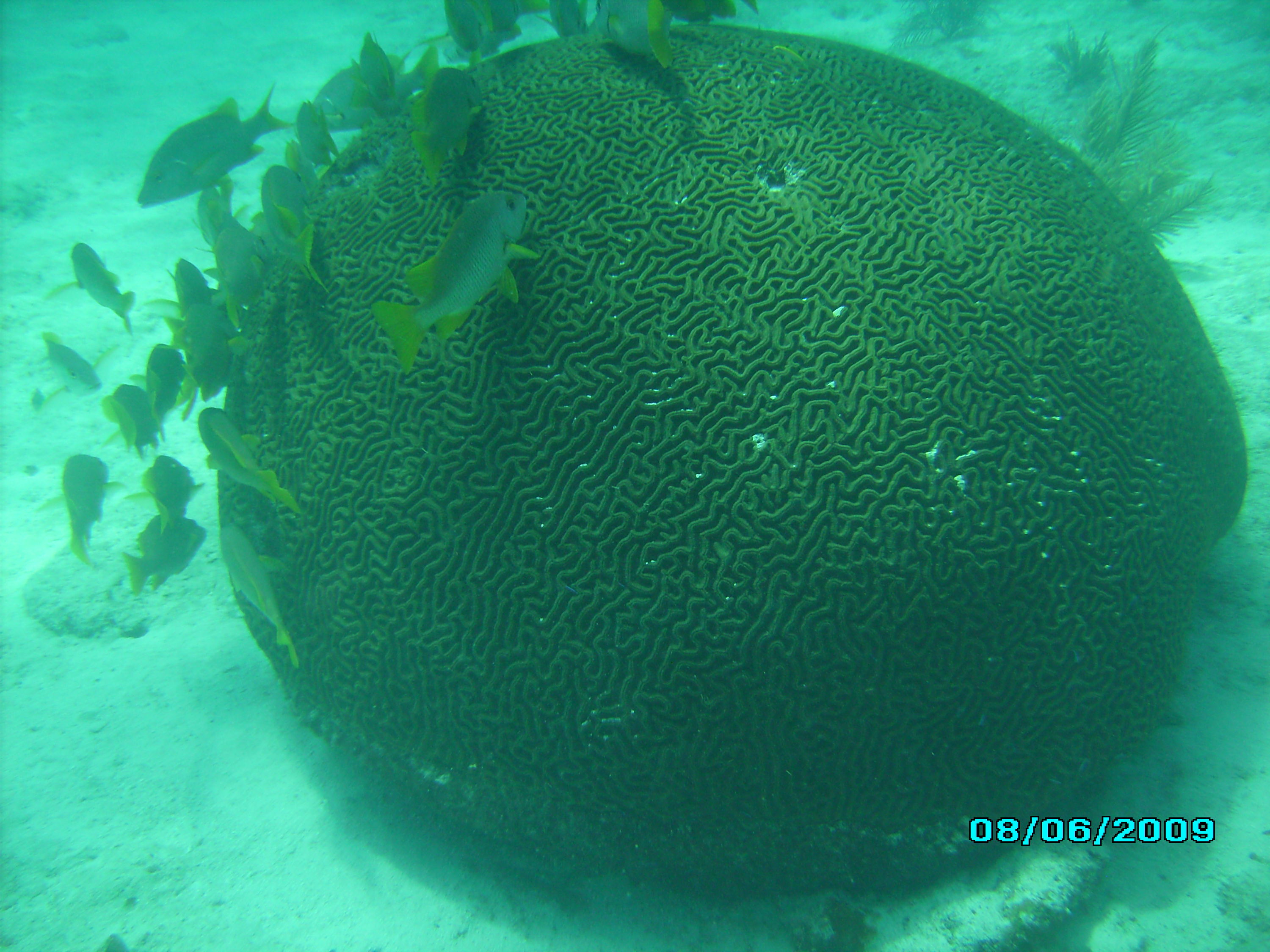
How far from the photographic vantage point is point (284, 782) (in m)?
3.58

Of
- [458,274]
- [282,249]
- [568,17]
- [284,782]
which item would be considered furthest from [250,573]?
[568,17]

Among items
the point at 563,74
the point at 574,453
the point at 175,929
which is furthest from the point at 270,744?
the point at 563,74

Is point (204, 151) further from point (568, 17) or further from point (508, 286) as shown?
point (508, 286)

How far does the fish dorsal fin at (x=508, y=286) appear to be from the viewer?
256cm

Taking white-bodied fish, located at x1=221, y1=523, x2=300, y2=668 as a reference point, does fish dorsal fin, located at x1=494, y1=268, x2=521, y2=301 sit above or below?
above

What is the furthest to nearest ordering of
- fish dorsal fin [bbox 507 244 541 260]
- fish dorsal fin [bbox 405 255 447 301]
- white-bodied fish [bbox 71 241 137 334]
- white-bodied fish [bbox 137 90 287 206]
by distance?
1. white-bodied fish [bbox 71 241 137 334]
2. white-bodied fish [bbox 137 90 287 206]
3. fish dorsal fin [bbox 507 244 541 260]
4. fish dorsal fin [bbox 405 255 447 301]

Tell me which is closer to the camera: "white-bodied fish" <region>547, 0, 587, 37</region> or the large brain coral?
the large brain coral

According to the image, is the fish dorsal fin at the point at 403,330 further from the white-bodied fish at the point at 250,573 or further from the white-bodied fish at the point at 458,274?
the white-bodied fish at the point at 250,573

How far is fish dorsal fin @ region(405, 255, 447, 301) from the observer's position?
6.88 ft

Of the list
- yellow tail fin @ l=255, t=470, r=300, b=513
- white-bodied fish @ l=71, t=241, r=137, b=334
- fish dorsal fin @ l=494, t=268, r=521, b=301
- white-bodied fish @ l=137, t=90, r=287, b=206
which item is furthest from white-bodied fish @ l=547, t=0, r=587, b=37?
white-bodied fish @ l=71, t=241, r=137, b=334

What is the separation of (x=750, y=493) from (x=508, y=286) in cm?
135

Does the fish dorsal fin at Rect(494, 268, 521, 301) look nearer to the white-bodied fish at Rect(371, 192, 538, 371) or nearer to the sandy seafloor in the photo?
the white-bodied fish at Rect(371, 192, 538, 371)

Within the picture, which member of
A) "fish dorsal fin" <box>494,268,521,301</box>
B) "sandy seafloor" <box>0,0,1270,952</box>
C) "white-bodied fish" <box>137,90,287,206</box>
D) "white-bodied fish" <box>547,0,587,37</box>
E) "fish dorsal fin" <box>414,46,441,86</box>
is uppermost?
"white-bodied fish" <box>547,0,587,37</box>

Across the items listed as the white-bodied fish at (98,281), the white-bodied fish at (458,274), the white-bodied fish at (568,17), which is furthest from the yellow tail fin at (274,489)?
the white-bodied fish at (568,17)
